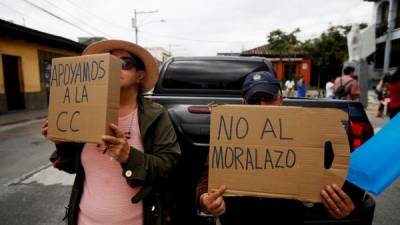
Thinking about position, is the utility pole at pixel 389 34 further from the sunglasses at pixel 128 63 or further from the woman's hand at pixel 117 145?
the woman's hand at pixel 117 145

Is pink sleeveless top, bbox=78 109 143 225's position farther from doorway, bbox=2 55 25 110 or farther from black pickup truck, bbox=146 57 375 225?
doorway, bbox=2 55 25 110

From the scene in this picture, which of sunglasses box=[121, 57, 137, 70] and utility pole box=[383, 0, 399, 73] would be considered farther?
utility pole box=[383, 0, 399, 73]

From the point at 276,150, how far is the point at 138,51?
943mm

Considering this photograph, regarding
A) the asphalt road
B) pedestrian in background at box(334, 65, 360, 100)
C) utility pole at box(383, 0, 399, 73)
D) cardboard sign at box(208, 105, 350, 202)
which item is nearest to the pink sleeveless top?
cardboard sign at box(208, 105, 350, 202)

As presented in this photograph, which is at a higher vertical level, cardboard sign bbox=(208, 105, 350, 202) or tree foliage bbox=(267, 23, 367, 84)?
tree foliage bbox=(267, 23, 367, 84)

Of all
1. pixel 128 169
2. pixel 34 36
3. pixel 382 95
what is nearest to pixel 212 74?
pixel 128 169

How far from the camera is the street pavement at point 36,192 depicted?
3.64m

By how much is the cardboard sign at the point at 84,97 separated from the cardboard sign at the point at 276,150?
0.48 metres

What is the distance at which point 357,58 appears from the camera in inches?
475

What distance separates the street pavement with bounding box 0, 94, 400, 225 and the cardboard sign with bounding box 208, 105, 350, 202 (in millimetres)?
2668

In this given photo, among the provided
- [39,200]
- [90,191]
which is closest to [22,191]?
[39,200]

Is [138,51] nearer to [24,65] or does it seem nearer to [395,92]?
[395,92]

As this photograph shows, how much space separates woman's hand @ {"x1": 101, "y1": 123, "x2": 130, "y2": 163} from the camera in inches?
56.7

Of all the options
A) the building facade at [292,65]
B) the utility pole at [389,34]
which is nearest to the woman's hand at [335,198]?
the utility pole at [389,34]
